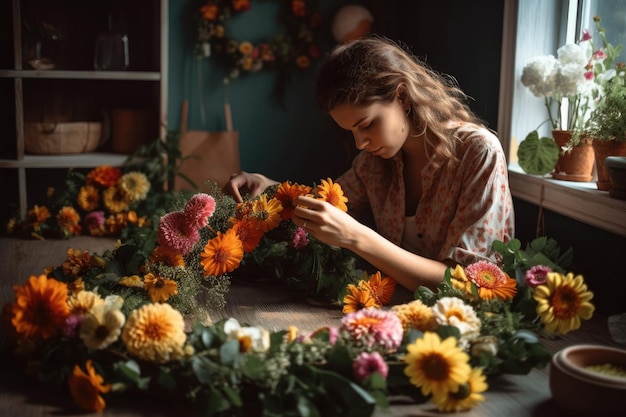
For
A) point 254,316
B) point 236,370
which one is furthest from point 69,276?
point 236,370

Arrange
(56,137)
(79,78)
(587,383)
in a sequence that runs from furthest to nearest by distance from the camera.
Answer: (79,78)
(56,137)
(587,383)

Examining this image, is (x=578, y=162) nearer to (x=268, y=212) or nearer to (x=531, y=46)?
(x=531, y=46)

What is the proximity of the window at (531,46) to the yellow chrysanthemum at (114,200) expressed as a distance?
123 centimetres

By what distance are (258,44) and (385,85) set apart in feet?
5.30

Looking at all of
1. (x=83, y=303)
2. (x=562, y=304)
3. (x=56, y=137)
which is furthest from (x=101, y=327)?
(x=56, y=137)

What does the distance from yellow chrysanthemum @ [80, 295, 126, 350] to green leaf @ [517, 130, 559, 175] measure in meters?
1.30

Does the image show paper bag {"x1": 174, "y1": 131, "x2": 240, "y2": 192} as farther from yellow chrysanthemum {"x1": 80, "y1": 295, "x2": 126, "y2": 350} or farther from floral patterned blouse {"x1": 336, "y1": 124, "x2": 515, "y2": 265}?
Result: yellow chrysanthemum {"x1": 80, "y1": 295, "x2": 126, "y2": 350}

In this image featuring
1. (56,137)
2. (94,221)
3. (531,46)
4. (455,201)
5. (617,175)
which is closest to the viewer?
(617,175)

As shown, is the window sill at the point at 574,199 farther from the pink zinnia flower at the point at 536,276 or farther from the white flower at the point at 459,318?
the white flower at the point at 459,318

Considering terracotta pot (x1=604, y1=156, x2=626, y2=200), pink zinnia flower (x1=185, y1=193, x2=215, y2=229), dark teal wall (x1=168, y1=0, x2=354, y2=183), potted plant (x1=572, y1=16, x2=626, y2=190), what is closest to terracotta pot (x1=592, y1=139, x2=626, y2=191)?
potted plant (x1=572, y1=16, x2=626, y2=190)

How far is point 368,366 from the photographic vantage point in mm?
1075

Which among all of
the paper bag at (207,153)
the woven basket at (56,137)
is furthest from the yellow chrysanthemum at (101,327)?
the paper bag at (207,153)

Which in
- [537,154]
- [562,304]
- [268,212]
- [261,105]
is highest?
[261,105]

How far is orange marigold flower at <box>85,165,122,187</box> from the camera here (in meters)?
2.45
